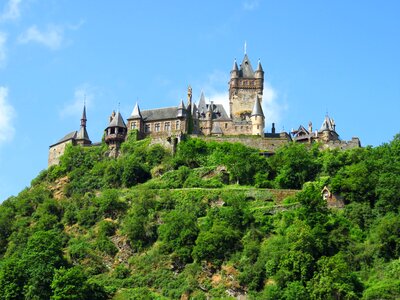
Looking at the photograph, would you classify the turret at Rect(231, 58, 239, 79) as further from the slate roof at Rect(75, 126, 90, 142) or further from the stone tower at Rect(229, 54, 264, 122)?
the slate roof at Rect(75, 126, 90, 142)

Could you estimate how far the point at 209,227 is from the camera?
252 ft

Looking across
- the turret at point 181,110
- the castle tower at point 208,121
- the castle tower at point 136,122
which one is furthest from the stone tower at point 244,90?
the castle tower at point 136,122

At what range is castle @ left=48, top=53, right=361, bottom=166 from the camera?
326ft

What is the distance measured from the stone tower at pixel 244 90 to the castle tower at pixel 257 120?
2641 mm

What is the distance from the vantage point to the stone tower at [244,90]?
362 feet

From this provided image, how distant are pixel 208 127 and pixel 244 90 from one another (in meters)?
10.1

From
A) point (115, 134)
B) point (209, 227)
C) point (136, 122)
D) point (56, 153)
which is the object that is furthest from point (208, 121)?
point (209, 227)

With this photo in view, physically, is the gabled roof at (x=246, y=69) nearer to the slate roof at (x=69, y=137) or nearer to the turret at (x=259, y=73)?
the turret at (x=259, y=73)

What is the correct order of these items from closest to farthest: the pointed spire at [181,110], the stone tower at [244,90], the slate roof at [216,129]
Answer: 1. the pointed spire at [181,110]
2. the slate roof at [216,129]
3. the stone tower at [244,90]

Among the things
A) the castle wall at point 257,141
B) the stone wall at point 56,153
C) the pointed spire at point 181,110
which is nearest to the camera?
the castle wall at point 257,141

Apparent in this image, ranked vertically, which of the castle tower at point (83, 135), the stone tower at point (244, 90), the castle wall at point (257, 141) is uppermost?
the stone tower at point (244, 90)

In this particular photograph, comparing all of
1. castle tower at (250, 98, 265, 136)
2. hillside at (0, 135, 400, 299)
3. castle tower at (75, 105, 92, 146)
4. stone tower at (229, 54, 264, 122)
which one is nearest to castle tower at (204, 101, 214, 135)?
stone tower at (229, 54, 264, 122)

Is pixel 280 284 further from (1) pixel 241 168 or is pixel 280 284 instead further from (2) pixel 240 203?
(1) pixel 241 168

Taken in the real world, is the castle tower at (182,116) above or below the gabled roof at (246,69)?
below
